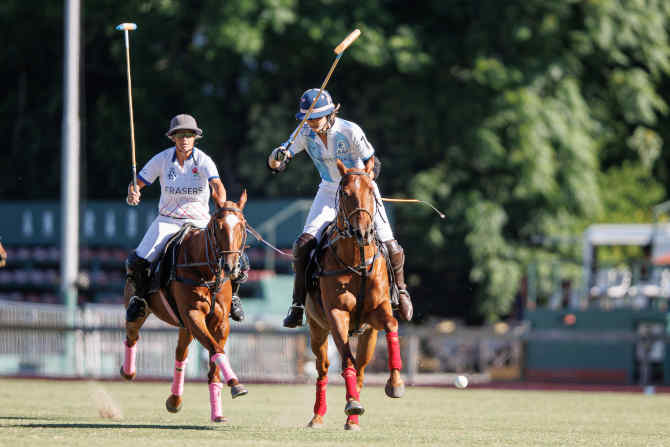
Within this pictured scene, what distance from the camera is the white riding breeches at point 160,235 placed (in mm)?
13312

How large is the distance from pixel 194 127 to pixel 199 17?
1529cm

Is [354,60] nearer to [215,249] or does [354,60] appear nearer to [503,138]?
[503,138]

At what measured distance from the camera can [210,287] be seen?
41.6ft

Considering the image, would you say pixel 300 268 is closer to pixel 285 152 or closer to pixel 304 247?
pixel 304 247

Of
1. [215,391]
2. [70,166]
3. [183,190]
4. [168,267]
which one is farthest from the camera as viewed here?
[70,166]

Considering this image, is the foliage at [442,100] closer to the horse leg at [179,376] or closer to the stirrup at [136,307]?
the stirrup at [136,307]

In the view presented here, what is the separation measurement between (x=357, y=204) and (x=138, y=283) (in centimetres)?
296

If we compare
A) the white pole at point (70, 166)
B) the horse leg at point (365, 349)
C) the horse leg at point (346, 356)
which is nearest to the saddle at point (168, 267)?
the horse leg at point (365, 349)

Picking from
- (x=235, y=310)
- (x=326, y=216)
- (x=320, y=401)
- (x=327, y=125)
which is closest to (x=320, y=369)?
(x=320, y=401)

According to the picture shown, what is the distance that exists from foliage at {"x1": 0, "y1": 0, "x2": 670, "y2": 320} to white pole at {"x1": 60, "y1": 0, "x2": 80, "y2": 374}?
11.4 ft

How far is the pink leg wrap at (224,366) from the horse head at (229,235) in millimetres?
738

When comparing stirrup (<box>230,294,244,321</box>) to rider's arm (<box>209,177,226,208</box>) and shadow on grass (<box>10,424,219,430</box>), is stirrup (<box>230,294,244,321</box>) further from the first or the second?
shadow on grass (<box>10,424,219,430</box>)

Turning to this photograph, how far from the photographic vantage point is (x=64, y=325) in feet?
80.8

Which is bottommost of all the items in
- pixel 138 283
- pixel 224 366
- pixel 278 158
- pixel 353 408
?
pixel 353 408
